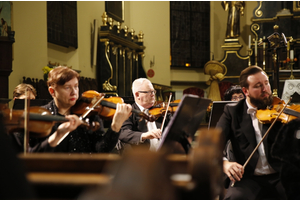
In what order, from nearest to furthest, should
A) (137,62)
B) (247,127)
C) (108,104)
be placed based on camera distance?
(247,127) < (108,104) < (137,62)

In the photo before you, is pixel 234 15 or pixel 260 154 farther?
pixel 234 15

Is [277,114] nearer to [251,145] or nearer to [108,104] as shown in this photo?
[251,145]

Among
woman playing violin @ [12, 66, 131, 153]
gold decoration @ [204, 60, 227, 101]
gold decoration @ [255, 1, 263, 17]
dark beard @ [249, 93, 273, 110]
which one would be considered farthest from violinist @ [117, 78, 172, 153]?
gold decoration @ [255, 1, 263, 17]

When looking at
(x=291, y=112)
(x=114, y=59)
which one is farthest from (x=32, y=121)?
(x=114, y=59)

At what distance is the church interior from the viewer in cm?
82

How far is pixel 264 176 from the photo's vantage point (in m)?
2.57

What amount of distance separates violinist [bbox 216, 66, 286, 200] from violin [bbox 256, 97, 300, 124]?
6cm

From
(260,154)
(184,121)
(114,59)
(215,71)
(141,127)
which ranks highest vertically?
(114,59)

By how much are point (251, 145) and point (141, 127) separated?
1206 mm

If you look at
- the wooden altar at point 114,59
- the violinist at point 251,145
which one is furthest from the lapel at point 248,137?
the wooden altar at point 114,59

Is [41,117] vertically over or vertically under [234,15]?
under

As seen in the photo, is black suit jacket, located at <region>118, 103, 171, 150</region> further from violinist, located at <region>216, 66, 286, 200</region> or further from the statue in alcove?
the statue in alcove

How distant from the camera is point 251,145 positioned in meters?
2.60

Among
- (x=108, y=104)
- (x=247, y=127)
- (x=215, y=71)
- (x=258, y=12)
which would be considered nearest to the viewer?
(x=247, y=127)
